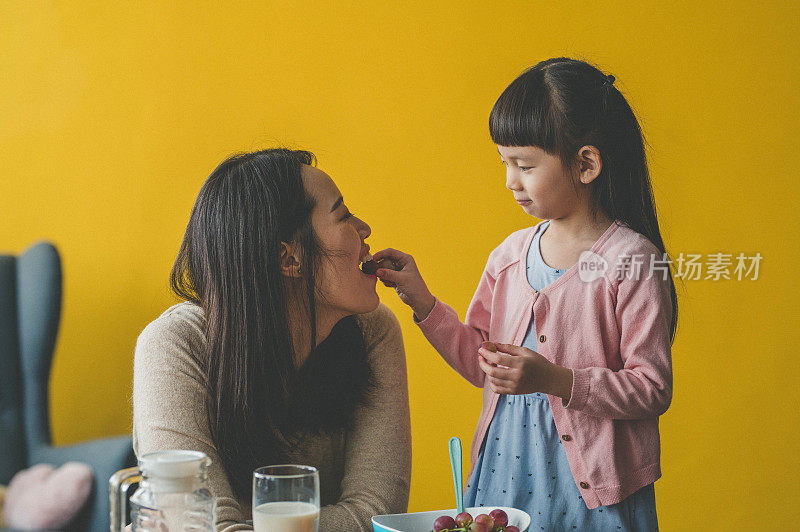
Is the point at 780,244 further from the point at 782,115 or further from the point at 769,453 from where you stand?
the point at 769,453

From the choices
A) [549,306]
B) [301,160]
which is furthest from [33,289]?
[549,306]

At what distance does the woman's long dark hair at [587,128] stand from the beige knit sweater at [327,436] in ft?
1.28

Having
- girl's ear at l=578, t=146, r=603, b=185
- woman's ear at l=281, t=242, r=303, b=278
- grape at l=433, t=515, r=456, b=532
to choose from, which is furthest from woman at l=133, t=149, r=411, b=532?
girl's ear at l=578, t=146, r=603, b=185

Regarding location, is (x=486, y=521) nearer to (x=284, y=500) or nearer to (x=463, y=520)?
(x=463, y=520)

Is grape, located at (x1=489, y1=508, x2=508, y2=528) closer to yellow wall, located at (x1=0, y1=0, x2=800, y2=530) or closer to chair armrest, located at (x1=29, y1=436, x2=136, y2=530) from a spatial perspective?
chair armrest, located at (x1=29, y1=436, x2=136, y2=530)

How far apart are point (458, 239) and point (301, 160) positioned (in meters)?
0.90

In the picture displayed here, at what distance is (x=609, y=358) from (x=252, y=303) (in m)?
0.57

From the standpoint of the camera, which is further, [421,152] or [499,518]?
[421,152]

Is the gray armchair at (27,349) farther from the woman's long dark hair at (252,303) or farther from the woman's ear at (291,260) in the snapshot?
the woman's ear at (291,260)

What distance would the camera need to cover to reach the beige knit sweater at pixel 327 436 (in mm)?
1018

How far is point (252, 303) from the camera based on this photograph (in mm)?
1107

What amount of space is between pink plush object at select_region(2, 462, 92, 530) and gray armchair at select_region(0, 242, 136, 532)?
129 centimetres

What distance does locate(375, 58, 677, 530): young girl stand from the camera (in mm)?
1157

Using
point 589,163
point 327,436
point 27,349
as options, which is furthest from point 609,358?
point 27,349
